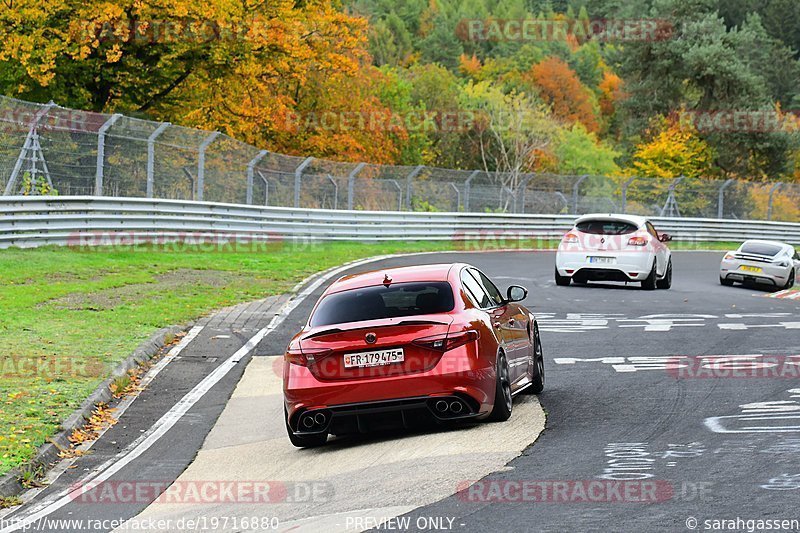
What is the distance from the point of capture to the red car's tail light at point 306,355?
31.3 feet

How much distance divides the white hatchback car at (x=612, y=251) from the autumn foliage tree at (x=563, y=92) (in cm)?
8837

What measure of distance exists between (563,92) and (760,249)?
3435 inches

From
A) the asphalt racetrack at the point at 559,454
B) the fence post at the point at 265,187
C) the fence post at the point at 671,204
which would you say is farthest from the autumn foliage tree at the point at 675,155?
the asphalt racetrack at the point at 559,454

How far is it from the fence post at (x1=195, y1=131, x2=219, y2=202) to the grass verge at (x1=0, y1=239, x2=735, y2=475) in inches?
66.1

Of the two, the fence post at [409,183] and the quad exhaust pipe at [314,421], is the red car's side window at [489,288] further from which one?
the fence post at [409,183]

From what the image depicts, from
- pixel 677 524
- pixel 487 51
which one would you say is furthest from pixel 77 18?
pixel 487 51

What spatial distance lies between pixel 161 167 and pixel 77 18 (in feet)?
36.8

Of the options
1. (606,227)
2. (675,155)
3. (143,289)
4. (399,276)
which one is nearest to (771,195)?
(675,155)

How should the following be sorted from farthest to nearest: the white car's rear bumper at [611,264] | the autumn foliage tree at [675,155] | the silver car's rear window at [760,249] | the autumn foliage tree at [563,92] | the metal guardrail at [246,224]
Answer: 1. the autumn foliage tree at [563,92]
2. the autumn foliage tree at [675,155]
3. the silver car's rear window at [760,249]
4. the metal guardrail at [246,224]
5. the white car's rear bumper at [611,264]

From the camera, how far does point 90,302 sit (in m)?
18.5

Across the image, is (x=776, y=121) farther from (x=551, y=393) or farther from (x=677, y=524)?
(x=677, y=524)

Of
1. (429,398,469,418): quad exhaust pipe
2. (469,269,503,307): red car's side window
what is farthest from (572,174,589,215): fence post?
(429,398,469,418): quad exhaust pipe

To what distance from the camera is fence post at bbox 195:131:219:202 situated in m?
29.8

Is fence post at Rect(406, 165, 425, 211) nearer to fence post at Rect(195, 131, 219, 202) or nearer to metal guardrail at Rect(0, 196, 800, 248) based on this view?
metal guardrail at Rect(0, 196, 800, 248)
